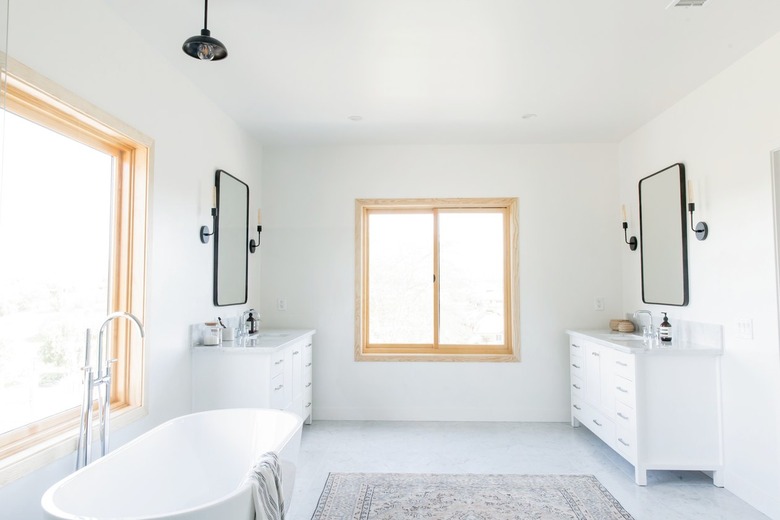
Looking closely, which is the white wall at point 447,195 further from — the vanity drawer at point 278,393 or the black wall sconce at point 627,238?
the vanity drawer at point 278,393

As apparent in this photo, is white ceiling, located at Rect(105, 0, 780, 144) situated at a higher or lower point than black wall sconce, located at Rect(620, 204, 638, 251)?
higher

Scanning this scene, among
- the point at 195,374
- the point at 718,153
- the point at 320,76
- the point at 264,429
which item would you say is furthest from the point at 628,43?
the point at 195,374

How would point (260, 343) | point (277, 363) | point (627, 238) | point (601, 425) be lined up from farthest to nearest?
point (627, 238) < point (601, 425) < point (260, 343) < point (277, 363)

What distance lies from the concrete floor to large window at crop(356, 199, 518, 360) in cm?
80

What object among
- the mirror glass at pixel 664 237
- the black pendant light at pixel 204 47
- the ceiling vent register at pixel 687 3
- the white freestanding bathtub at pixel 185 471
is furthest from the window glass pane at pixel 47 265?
the mirror glass at pixel 664 237

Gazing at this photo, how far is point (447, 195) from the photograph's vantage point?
14.7ft

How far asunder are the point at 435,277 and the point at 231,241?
1.94 m

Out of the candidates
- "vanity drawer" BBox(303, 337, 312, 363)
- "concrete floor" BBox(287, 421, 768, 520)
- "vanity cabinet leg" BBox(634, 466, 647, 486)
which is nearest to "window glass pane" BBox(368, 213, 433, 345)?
"vanity drawer" BBox(303, 337, 312, 363)

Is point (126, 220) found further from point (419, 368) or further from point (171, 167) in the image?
point (419, 368)

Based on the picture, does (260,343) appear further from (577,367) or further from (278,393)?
(577,367)

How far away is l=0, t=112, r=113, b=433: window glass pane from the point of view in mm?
1862

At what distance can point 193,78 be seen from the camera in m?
3.04

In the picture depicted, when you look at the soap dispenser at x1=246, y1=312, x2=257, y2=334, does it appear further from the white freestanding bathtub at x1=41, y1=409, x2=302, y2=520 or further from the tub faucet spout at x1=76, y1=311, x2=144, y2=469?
the tub faucet spout at x1=76, y1=311, x2=144, y2=469

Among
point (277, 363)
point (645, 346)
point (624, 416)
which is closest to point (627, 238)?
point (645, 346)
